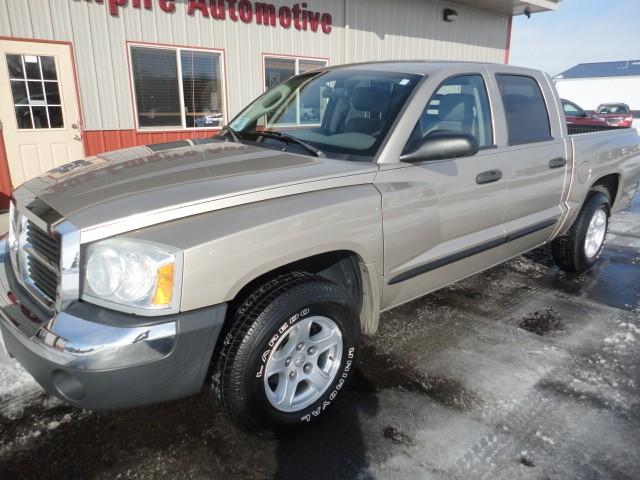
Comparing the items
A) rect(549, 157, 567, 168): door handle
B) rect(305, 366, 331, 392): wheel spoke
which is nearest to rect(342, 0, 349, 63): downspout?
rect(549, 157, 567, 168): door handle

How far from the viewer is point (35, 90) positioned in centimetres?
684

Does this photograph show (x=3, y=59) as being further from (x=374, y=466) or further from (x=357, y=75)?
(x=374, y=466)

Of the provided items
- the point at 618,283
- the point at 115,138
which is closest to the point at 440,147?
the point at 618,283

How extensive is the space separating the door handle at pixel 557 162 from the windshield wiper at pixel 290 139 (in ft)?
6.69

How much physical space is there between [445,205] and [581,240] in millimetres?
2337

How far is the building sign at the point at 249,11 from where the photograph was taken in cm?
747

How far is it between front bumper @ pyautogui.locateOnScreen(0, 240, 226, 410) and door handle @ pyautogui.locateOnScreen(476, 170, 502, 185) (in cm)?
192

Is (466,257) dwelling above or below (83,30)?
below

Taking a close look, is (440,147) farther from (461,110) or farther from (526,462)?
(526,462)

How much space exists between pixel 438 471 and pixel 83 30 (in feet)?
24.6

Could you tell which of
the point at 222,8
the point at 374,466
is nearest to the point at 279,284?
the point at 374,466

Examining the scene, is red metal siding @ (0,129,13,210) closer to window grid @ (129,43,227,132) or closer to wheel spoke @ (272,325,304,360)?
window grid @ (129,43,227,132)

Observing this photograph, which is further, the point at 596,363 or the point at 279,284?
the point at 596,363

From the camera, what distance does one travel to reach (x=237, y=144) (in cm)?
302
